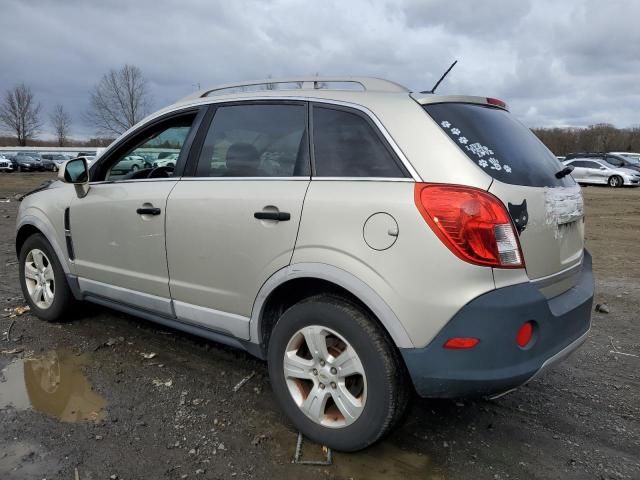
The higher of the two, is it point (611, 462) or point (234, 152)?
point (234, 152)

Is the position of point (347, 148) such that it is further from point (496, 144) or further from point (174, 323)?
point (174, 323)

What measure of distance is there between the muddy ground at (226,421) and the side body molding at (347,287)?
2.40 feet

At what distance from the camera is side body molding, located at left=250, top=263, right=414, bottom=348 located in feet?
7.38

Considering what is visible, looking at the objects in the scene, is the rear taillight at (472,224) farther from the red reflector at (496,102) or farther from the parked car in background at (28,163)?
the parked car in background at (28,163)

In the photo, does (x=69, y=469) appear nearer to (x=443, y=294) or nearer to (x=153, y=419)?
(x=153, y=419)

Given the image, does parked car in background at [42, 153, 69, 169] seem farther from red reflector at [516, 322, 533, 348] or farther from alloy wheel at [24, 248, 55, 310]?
red reflector at [516, 322, 533, 348]

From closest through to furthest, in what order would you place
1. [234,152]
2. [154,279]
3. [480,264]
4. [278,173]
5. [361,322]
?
[480,264], [361,322], [278,173], [234,152], [154,279]

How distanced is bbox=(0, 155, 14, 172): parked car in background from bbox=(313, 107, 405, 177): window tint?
44.1m

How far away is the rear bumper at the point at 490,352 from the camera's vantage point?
2148 millimetres

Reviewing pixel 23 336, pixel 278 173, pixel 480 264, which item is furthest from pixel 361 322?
pixel 23 336

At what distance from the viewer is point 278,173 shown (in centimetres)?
279

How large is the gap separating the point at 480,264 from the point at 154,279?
83.7 inches

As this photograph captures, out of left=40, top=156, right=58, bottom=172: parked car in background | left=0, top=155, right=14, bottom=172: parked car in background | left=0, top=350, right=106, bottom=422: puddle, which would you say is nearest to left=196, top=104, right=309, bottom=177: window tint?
left=0, top=350, right=106, bottom=422: puddle

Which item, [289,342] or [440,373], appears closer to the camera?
[440,373]
